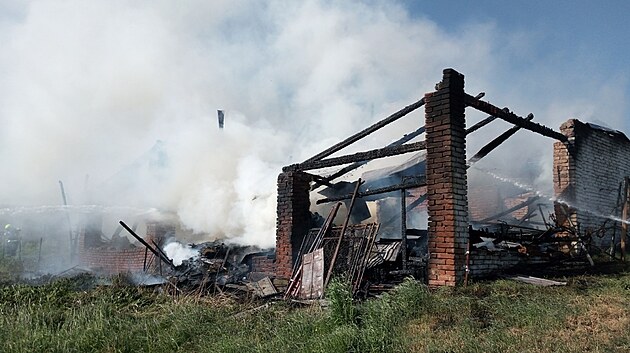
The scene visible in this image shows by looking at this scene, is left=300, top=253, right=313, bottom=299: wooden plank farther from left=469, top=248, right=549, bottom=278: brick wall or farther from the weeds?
left=469, top=248, right=549, bottom=278: brick wall

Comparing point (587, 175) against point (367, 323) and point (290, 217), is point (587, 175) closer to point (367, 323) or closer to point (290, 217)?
point (290, 217)

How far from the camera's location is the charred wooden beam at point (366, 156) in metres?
9.57

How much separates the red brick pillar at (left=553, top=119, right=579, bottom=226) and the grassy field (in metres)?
3.17

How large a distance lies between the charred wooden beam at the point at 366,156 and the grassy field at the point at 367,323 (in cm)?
267

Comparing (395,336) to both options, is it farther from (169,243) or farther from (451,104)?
(169,243)

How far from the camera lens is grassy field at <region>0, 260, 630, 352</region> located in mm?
5602

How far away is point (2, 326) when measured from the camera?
7.33m

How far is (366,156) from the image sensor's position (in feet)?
35.0

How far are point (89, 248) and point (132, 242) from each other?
177 centimetres

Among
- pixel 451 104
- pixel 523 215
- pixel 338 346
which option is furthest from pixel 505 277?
pixel 523 215

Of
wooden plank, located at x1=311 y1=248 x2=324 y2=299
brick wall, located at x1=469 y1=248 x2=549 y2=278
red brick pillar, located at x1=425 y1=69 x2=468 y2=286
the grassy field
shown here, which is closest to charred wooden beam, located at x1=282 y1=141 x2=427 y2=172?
red brick pillar, located at x1=425 y1=69 x2=468 y2=286

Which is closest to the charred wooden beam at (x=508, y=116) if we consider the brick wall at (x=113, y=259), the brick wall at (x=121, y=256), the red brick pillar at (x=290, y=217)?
the red brick pillar at (x=290, y=217)

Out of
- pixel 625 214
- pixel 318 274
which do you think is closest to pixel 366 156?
pixel 318 274

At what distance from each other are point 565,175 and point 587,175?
785 millimetres
